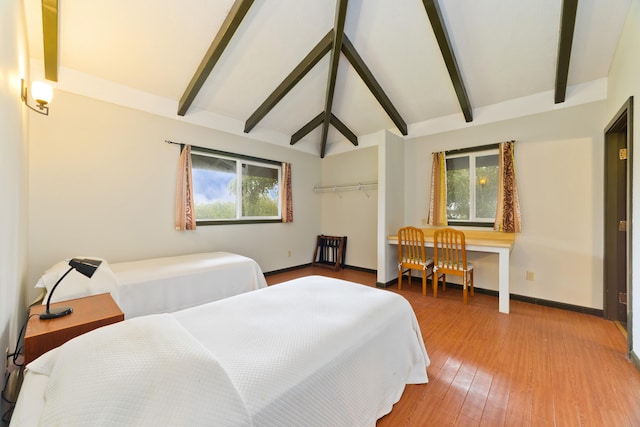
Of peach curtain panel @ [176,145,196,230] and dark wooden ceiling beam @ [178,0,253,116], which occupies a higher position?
dark wooden ceiling beam @ [178,0,253,116]

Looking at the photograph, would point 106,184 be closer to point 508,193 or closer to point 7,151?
point 7,151

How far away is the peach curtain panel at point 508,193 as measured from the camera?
324cm

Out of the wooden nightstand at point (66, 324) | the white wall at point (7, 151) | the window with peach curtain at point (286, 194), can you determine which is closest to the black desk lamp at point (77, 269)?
the wooden nightstand at point (66, 324)

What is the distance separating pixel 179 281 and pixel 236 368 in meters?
2.02

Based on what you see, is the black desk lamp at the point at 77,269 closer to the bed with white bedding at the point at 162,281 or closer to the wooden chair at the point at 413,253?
the bed with white bedding at the point at 162,281

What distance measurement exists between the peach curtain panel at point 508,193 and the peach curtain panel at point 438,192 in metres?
0.70

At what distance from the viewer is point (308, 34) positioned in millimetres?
2879

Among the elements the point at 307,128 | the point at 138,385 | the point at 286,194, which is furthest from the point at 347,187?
the point at 138,385

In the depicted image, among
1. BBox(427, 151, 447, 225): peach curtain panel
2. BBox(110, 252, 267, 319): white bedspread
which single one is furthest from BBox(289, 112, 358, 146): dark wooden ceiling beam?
BBox(110, 252, 267, 319): white bedspread

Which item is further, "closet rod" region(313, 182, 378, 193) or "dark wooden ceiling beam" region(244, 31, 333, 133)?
"closet rod" region(313, 182, 378, 193)

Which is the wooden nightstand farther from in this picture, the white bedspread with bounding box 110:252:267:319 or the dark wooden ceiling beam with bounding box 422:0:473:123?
the dark wooden ceiling beam with bounding box 422:0:473:123

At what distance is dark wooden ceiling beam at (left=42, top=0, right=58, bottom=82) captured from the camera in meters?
2.09

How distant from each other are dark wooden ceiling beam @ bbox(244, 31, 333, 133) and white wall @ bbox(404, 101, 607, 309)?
240cm

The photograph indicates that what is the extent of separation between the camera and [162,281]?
2.51 meters
